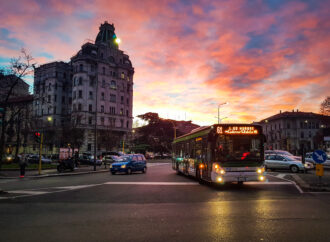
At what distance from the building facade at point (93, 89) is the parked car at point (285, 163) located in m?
42.9

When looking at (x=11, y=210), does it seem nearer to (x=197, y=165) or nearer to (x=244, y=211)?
(x=244, y=211)

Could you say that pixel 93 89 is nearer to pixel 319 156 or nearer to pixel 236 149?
pixel 236 149

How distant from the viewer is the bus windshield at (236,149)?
1361cm

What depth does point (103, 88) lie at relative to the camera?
71.9 metres

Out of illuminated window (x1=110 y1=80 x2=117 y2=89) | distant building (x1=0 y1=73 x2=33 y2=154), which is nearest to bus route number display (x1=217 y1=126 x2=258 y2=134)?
distant building (x1=0 y1=73 x2=33 y2=154)

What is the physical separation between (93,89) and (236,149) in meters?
61.2

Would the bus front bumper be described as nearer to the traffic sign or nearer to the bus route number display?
the bus route number display

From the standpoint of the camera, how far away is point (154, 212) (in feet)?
26.7

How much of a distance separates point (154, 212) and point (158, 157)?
230 feet

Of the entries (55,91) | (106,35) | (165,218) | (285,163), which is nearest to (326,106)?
(285,163)

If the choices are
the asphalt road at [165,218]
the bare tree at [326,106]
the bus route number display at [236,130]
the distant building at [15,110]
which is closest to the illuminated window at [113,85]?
the distant building at [15,110]

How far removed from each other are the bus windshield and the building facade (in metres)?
52.2

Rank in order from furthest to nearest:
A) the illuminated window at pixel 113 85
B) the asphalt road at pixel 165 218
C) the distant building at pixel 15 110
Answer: the illuminated window at pixel 113 85
the distant building at pixel 15 110
the asphalt road at pixel 165 218

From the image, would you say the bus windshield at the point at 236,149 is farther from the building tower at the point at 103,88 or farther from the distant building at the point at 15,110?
the building tower at the point at 103,88
